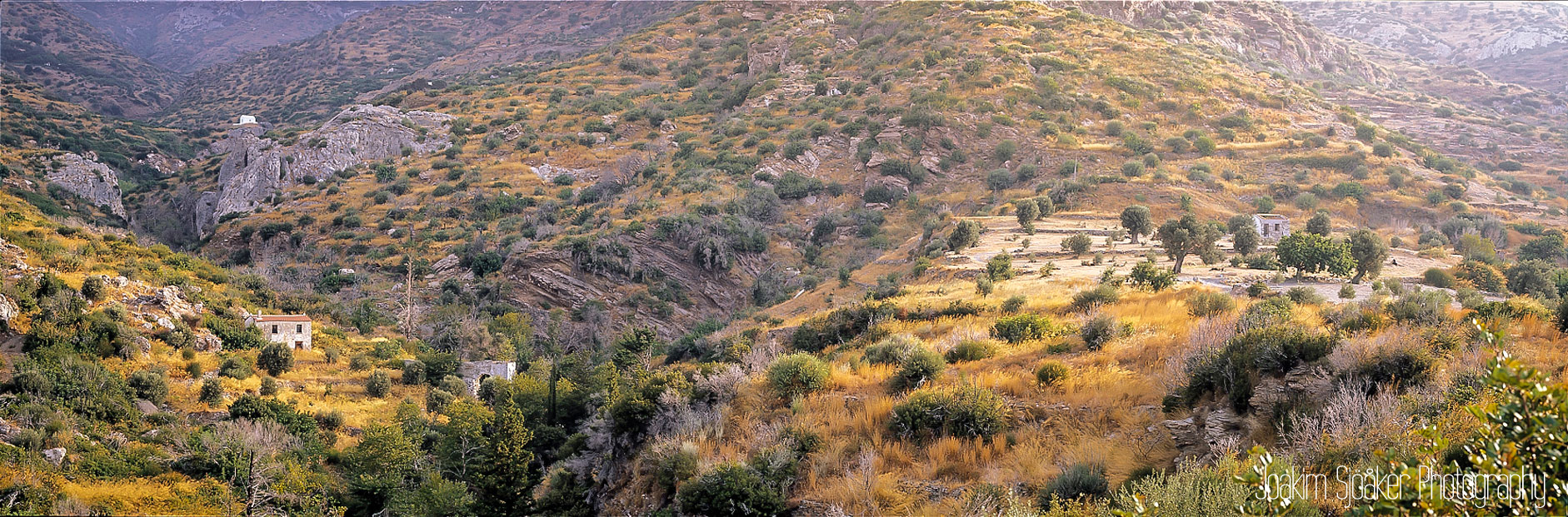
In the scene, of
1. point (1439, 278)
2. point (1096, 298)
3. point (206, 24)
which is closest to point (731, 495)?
point (1096, 298)

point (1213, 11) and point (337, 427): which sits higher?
point (1213, 11)

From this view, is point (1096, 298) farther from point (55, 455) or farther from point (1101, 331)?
point (55, 455)

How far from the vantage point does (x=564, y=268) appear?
32.4m

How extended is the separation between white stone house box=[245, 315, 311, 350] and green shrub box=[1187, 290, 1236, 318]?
2625cm

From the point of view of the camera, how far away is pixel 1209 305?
41.3ft

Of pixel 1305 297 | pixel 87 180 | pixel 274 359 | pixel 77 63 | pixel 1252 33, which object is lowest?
pixel 274 359

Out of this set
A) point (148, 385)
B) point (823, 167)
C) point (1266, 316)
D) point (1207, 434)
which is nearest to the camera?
point (1207, 434)

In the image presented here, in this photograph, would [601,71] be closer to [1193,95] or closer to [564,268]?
[564,268]

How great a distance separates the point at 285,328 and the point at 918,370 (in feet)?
77.8

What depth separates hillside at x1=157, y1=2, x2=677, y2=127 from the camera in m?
77.8

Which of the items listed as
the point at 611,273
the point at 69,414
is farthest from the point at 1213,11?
the point at 69,414

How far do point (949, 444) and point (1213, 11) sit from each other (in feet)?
255

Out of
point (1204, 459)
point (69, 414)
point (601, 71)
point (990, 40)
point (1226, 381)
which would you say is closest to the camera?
point (1204, 459)

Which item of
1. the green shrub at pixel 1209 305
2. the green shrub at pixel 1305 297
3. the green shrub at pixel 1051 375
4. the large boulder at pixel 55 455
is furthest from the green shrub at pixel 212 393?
the green shrub at pixel 1305 297
